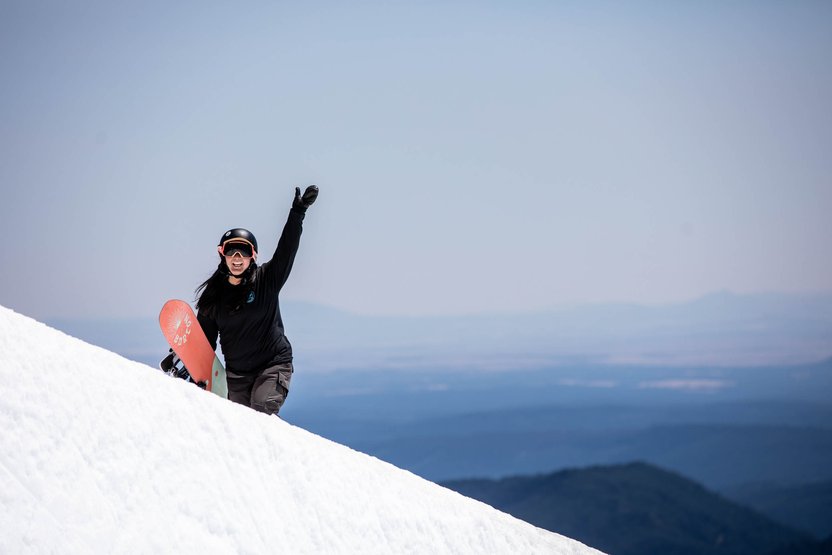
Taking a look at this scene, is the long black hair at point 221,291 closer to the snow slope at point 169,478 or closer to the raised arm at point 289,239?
the raised arm at point 289,239

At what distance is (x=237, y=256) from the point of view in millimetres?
6094

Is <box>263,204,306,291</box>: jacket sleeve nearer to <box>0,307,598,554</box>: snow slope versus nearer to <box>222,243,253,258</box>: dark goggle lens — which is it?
<box>222,243,253,258</box>: dark goggle lens

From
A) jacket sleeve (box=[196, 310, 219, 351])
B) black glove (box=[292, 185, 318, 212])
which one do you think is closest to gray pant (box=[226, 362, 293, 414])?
jacket sleeve (box=[196, 310, 219, 351])

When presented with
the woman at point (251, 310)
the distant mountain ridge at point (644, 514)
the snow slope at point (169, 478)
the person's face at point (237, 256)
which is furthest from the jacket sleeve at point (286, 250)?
the distant mountain ridge at point (644, 514)

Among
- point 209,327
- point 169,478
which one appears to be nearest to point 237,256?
point 209,327

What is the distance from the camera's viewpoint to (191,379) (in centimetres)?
599

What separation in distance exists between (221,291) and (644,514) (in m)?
79.4

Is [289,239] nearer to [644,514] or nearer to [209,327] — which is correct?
[209,327]

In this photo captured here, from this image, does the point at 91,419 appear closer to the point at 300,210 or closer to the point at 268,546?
the point at 268,546

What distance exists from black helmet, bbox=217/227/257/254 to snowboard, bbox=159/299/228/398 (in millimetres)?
495

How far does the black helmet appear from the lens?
6.06 meters

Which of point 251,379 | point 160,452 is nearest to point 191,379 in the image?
A: point 251,379

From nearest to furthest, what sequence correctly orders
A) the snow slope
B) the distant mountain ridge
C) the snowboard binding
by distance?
the snow slope, the snowboard binding, the distant mountain ridge

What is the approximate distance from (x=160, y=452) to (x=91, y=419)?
32 cm
